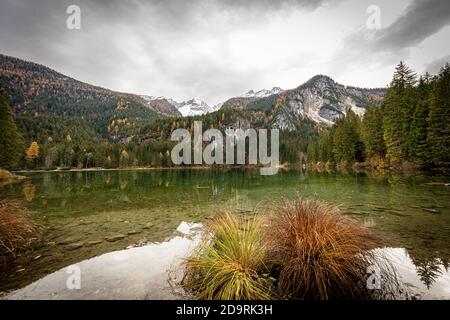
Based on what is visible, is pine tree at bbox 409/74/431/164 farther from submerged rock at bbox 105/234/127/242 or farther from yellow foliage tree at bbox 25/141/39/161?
yellow foliage tree at bbox 25/141/39/161

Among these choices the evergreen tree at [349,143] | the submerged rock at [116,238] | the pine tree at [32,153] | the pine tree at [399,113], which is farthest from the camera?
the pine tree at [32,153]

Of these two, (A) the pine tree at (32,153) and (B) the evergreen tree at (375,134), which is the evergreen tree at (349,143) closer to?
(B) the evergreen tree at (375,134)

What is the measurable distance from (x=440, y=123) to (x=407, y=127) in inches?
275

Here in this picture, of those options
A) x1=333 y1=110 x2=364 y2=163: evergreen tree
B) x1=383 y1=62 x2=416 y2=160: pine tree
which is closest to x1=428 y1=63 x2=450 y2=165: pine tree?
x1=383 y1=62 x2=416 y2=160: pine tree

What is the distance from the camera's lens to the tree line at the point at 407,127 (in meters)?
28.3

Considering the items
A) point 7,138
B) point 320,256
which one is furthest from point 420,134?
point 7,138

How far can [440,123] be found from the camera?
2792 centimetres

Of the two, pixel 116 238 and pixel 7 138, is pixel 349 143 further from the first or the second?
pixel 7 138

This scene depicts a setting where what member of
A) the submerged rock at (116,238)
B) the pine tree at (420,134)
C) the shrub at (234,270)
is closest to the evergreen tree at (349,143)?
the pine tree at (420,134)

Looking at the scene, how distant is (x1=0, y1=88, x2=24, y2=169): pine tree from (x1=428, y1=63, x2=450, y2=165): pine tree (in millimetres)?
59342

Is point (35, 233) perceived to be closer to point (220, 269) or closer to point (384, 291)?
point (220, 269)

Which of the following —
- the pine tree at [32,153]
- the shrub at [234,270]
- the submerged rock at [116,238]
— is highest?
the pine tree at [32,153]
